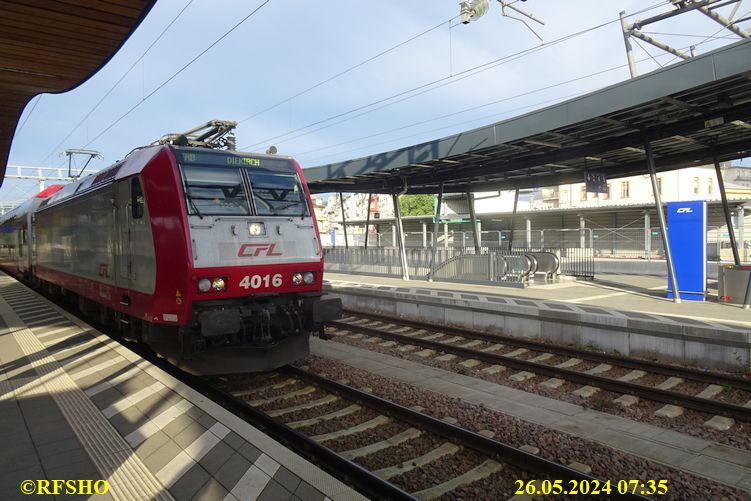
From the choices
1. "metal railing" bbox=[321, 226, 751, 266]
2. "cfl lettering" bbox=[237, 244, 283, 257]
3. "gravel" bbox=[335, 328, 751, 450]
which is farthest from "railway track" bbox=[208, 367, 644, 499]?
"metal railing" bbox=[321, 226, 751, 266]

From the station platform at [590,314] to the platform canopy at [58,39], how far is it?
881 cm

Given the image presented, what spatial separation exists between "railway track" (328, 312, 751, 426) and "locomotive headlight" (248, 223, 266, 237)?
3933 millimetres

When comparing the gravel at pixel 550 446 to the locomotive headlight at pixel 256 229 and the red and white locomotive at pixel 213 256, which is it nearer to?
the red and white locomotive at pixel 213 256

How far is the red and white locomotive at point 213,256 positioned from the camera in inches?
242

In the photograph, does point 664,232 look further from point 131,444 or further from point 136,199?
point 131,444

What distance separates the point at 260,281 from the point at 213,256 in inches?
27.4

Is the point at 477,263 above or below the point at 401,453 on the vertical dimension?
Answer: above

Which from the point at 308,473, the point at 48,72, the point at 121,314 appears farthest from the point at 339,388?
the point at 48,72

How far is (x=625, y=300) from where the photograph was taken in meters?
12.5

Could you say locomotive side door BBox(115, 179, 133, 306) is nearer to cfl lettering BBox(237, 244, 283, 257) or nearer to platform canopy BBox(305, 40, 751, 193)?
cfl lettering BBox(237, 244, 283, 257)

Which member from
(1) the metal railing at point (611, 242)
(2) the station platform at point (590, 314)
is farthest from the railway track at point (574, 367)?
(1) the metal railing at point (611, 242)

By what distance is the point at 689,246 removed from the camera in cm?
1259

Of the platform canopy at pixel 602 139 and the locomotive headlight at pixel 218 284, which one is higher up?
the platform canopy at pixel 602 139

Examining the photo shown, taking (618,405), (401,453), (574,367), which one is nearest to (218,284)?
(401,453)
